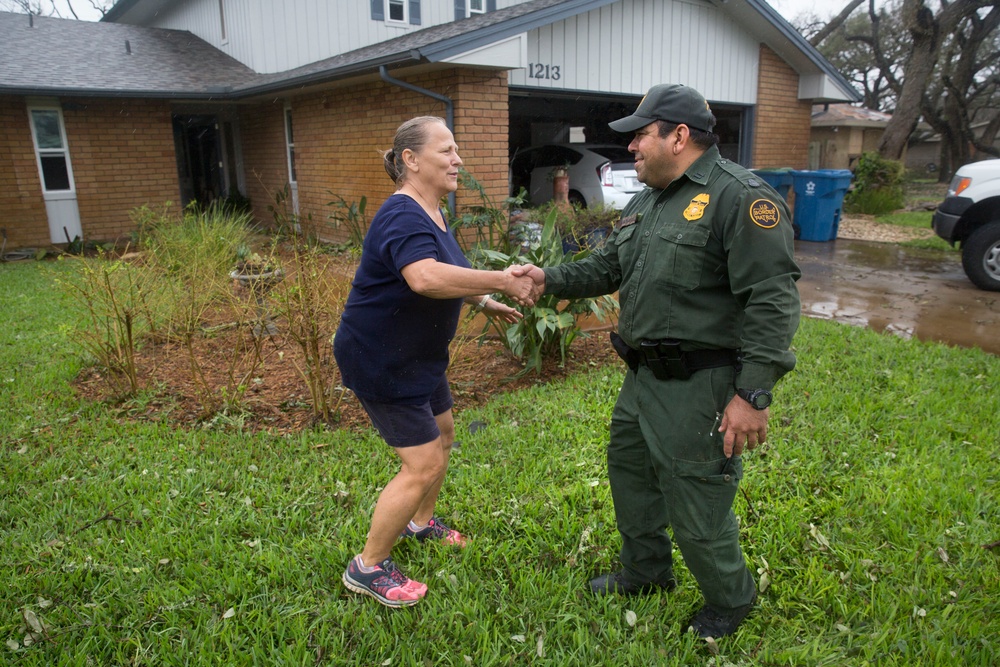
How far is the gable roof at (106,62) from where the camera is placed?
40.0 feet

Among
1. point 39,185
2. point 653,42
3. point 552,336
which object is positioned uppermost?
point 653,42

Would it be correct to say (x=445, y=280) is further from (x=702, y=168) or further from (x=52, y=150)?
(x=52, y=150)

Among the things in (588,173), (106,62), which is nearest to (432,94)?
(588,173)

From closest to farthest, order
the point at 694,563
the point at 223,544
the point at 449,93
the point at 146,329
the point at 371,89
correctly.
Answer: the point at 694,563, the point at 223,544, the point at 146,329, the point at 449,93, the point at 371,89

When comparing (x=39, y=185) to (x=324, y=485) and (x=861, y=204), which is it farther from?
(x=861, y=204)

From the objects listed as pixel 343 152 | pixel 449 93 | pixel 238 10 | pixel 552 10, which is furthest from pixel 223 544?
pixel 238 10

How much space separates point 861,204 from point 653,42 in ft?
23.8

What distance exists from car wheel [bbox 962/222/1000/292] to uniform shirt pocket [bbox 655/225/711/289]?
7.84 meters

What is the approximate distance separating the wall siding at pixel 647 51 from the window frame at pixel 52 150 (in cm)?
842

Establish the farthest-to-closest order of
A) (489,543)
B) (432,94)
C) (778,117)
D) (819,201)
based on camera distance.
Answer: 1. (778,117)
2. (819,201)
3. (432,94)
4. (489,543)

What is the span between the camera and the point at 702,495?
2328 mm

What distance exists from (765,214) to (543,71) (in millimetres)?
9409

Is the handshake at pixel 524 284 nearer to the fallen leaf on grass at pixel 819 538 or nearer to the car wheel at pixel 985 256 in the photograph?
the fallen leaf on grass at pixel 819 538

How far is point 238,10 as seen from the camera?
15648 millimetres
